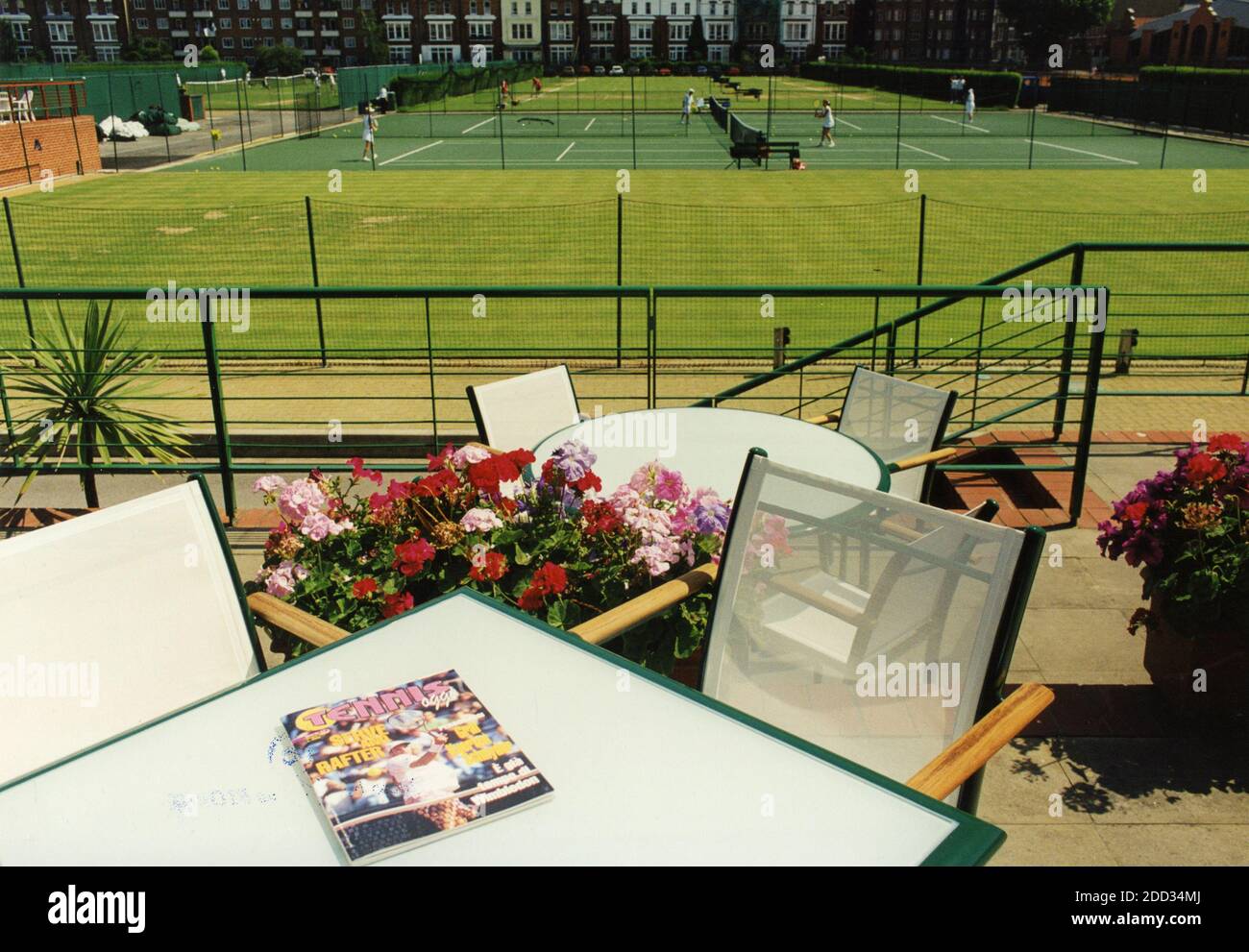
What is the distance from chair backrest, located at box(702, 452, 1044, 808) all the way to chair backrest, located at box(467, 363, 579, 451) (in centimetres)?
222

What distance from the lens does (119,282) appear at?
54.4 ft

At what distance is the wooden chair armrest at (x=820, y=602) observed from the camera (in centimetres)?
294

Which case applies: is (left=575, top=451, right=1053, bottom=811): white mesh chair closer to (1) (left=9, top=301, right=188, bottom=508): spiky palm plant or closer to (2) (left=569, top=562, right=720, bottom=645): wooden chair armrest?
(2) (left=569, top=562, right=720, bottom=645): wooden chair armrest

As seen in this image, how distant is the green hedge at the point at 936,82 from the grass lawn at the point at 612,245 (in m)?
25.0

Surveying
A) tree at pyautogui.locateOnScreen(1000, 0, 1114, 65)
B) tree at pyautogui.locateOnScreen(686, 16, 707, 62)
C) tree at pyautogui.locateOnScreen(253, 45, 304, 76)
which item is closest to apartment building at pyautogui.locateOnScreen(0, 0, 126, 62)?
tree at pyautogui.locateOnScreen(253, 45, 304, 76)

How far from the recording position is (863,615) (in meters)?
2.92

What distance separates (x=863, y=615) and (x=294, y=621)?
165cm

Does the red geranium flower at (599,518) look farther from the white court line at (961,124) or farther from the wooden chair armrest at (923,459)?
the white court line at (961,124)

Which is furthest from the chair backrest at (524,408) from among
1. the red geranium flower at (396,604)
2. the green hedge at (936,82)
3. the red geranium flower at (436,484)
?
the green hedge at (936,82)

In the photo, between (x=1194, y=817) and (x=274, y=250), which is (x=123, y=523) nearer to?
(x=1194, y=817)

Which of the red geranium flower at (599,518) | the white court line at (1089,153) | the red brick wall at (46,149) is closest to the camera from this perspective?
the red geranium flower at (599,518)

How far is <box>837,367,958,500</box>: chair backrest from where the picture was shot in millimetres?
5012
